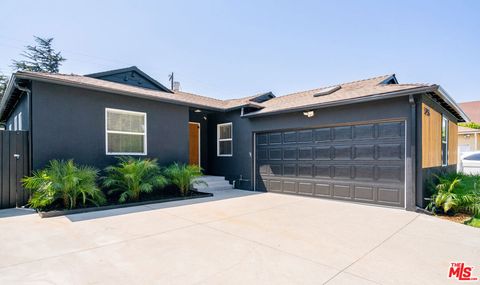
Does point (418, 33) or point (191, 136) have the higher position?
point (418, 33)

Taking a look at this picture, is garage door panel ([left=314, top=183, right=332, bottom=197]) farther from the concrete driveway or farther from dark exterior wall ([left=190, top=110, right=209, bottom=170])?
dark exterior wall ([left=190, top=110, right=209, bottom=170])

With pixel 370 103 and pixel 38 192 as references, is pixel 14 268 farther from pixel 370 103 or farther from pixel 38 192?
pixel 370 103

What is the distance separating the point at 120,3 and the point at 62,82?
13.1 feet

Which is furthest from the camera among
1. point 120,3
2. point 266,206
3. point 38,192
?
point 120,3

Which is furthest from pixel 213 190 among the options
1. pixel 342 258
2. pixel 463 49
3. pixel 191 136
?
pixel 463 49

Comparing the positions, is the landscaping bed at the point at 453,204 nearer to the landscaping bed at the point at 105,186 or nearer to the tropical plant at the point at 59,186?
the landscaping bed at the point at 105,186

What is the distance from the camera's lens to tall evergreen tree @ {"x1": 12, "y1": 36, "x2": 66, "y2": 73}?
27542 mm

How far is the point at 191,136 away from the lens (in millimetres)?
10969

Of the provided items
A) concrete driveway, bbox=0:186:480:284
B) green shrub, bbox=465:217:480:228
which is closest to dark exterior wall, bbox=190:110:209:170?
concrete driveway, bbox=0:186:480:284

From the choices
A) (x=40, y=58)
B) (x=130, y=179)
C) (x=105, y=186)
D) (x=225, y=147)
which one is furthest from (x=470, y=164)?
(x=40, y=58)

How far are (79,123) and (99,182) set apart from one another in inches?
69.1

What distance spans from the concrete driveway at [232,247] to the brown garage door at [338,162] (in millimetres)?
1024

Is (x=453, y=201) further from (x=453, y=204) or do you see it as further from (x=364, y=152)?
(x=364, y=152)

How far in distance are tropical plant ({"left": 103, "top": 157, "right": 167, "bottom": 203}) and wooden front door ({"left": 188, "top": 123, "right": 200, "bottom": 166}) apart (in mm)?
3564
